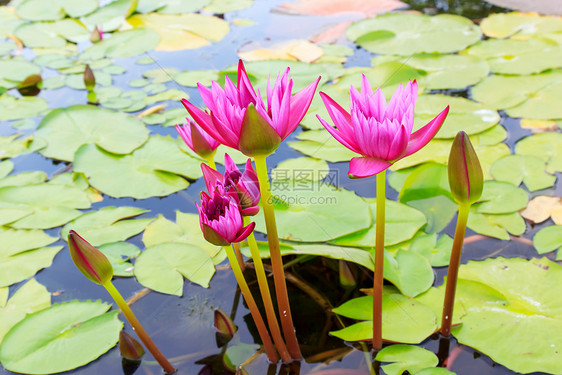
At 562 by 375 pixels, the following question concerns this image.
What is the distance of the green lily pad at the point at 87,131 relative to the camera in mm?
2455

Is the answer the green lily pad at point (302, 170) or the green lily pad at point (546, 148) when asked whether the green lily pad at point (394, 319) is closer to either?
the green lily pad at point (302, 170)

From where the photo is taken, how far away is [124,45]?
3682mm

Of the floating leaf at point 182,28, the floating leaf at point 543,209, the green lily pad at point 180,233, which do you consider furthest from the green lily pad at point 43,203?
the floating leaf at point 543,209

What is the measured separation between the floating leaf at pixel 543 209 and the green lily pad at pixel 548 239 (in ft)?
0.24

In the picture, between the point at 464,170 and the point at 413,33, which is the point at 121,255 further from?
the point at 413,33

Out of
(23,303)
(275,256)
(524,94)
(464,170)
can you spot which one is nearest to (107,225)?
(23,303)

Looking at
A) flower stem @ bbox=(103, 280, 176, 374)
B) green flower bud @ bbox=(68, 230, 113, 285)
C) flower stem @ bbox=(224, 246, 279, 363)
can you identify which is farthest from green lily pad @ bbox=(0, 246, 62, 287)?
flower stem @ bbox=(224, 246, 279, 363)

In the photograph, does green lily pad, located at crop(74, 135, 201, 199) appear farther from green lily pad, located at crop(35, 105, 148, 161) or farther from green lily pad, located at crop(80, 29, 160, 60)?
Answer: green lily pad, located at crop(80, 29, 160, 60)

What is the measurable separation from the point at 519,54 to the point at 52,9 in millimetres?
4132

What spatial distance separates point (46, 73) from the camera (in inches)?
135

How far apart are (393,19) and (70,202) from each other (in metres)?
2.90

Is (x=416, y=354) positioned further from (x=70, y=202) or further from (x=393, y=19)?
(x=393, y=19)

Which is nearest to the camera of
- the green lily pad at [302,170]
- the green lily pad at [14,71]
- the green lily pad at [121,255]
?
the green lily pad at [121,255]

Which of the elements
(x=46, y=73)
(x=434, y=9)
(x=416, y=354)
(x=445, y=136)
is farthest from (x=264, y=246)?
(x=434, y=9)
